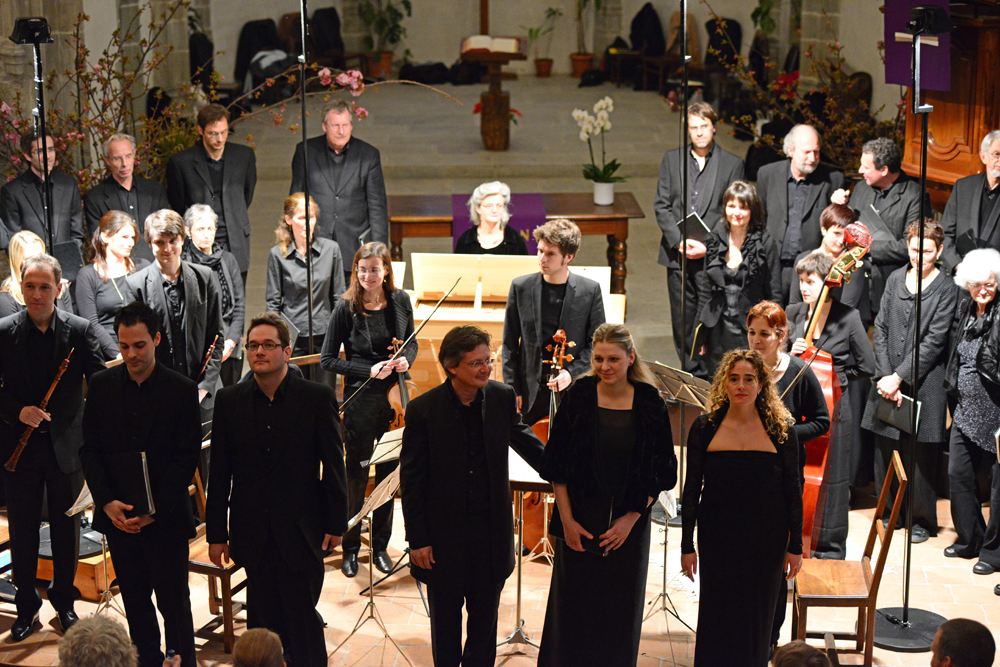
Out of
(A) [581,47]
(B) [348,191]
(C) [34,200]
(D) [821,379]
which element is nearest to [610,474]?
(D) [821,379]

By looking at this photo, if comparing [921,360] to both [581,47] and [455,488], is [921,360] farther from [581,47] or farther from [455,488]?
[581,47]

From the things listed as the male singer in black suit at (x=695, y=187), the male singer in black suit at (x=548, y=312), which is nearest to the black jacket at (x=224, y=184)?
the male singer in black suit at (x=548, y=312)

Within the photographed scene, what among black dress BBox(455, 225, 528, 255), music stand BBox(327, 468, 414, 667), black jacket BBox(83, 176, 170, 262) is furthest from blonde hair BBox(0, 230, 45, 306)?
black dress BBox(455, 225, 528, 255)

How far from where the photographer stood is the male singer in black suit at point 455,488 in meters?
3.49

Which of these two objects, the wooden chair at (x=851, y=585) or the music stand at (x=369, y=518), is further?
the wooden chair at (x=851, y=585)

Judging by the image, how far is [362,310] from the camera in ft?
15.1

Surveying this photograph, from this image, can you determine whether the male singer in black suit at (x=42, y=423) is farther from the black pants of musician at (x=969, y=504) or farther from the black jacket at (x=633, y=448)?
the black pants of musician at (x=969, y=504)

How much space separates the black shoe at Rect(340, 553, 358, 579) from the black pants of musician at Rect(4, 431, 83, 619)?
1050 millimetres

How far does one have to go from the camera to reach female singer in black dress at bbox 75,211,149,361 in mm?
4934

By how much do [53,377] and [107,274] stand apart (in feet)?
3.12

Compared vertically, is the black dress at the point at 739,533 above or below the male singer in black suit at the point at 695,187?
→ below

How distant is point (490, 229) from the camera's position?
231 inches

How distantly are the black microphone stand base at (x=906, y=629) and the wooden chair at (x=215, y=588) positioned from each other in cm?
233

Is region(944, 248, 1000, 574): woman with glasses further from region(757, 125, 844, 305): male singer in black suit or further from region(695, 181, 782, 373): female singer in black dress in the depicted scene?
region(757, 125, 844, 305): male singer in black suit
